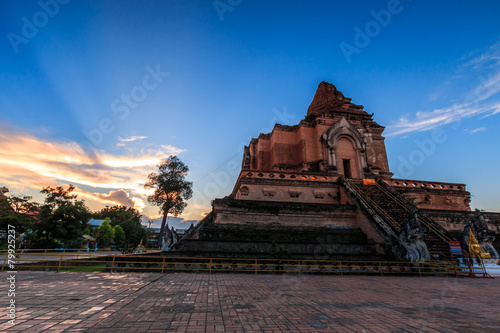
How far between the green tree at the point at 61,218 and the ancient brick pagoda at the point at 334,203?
22117 mm

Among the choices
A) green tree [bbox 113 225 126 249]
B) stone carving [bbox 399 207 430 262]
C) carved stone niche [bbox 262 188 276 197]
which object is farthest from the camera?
green tree [bbox 113 225 126 249]

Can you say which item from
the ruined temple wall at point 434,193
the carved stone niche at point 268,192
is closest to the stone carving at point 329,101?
the ruined temple wall at point 434,193

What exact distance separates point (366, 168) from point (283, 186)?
33.1 ft

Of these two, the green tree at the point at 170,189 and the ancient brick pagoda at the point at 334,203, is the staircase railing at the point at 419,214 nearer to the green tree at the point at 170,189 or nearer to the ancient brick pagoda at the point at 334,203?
the ancient brick pagoda at the point at 334,203

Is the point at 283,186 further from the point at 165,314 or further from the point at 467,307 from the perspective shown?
the point at 165,314

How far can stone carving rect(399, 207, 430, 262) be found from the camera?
36.1 feet

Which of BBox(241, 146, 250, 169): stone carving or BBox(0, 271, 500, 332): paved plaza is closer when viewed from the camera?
BBox(0, 271, 500, 332): paved plaza

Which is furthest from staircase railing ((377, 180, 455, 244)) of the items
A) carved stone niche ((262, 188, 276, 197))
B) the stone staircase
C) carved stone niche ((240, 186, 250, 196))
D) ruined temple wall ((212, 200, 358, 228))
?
carved stone niche ((240, 186, 250, 196))

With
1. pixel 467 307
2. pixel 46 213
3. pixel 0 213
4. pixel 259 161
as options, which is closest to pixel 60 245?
pixel 46 213

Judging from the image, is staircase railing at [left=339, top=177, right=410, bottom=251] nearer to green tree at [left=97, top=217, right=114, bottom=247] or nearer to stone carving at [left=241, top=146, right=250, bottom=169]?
stone carving at [left=241, top=146, right=250, bottom=169]

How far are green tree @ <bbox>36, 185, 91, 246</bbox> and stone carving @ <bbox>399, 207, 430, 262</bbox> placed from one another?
34.6 metres

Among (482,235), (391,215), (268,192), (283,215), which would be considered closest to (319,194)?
(268,192)

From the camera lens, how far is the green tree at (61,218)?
1160 inches

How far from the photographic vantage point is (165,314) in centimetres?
447
